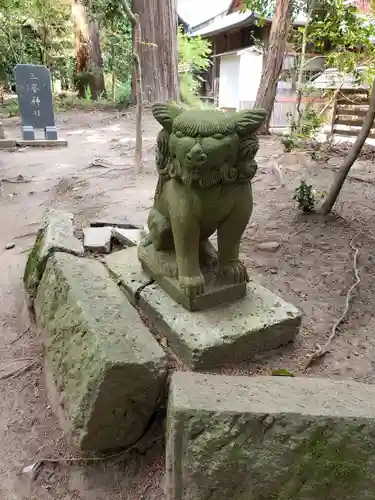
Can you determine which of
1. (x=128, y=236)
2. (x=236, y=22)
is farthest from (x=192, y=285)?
(x=236, y=22)

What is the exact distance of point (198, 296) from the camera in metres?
1.89

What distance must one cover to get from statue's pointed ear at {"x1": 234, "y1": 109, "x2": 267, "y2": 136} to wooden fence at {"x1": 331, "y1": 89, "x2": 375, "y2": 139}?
7.09 m

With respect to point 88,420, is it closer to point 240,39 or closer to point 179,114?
point 179,114

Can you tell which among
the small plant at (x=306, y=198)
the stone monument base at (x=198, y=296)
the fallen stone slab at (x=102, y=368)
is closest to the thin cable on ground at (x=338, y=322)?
the stone monument base at (x=198, y=296)

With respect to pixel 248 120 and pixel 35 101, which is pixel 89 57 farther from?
pixel 248 120

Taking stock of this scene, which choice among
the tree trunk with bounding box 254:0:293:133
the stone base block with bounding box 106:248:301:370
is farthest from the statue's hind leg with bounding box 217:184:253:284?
the tree trunk with bounding box 254:0:293:133

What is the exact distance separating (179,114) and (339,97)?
7.65m

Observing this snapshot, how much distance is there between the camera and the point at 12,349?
7.82 ft

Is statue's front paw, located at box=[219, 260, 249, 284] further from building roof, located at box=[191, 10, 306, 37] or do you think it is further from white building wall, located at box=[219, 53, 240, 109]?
white building wall, located at box=[219, 53, 240, 109]

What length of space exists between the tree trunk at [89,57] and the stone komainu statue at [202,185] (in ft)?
43.4

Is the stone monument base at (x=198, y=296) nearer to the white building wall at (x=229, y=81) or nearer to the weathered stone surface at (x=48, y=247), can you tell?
the weathered stone surface at (x=48, y=247)

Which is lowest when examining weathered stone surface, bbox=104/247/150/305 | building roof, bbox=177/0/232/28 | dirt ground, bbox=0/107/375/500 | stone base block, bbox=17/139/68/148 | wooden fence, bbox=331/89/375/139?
dirt ground, bbox=0/107/375/500

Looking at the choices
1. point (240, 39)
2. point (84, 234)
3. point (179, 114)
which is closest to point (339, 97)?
point (240, 39)

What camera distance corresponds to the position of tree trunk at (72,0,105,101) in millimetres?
13859
